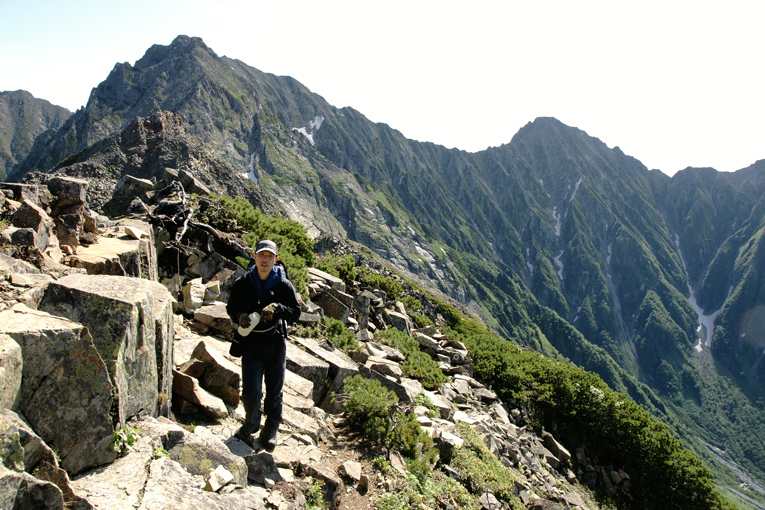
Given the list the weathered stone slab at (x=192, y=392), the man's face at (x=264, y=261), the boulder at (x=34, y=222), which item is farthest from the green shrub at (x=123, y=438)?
the boulder at (x=34, y=222)

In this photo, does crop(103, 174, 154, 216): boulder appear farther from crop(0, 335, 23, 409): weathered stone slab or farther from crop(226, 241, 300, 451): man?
crop(0, 335, 23, 409): weathered stone slab

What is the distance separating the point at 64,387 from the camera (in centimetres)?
346

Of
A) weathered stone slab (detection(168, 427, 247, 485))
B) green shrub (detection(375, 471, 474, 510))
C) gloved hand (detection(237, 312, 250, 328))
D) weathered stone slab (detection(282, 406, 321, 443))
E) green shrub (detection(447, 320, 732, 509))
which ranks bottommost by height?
green shrub (detection(447, 320, 732, 509))

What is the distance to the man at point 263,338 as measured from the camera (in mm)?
5613

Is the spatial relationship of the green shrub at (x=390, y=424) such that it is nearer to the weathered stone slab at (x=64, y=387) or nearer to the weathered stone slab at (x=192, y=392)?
the weathered stone slab at (x=192, y=392)

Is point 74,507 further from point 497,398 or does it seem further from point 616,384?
point 616,384

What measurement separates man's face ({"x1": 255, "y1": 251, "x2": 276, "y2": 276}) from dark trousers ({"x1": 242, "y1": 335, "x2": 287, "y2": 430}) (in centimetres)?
104

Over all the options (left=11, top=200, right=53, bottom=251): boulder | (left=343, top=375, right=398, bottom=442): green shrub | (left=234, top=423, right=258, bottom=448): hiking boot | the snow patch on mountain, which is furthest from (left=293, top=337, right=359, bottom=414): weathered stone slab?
the snow patch on mountain

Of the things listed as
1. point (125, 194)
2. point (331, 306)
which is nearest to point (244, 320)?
point (331, 306)

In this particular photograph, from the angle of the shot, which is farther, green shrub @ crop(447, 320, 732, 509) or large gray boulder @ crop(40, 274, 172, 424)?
green shrub @ crop(447, 320, 732, 509)

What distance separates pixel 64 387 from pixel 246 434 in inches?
108

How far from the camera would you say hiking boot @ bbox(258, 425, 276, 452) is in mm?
5566

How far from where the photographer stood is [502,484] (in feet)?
27.6

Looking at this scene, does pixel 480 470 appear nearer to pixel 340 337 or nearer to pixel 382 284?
pixel 340 337
